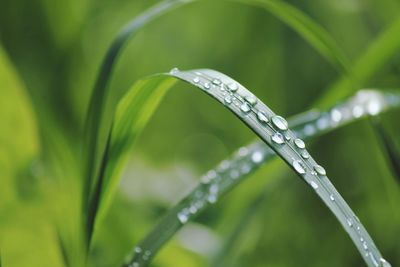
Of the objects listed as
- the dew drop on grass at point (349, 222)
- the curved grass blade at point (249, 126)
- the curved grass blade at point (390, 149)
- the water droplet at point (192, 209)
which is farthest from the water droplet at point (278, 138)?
the curved grass blade at point (390, 149)

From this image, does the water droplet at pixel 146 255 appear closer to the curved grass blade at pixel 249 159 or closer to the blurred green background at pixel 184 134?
the curved grass blade at pixel 249 159

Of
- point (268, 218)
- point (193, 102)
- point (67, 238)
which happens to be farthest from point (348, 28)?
point (67, 238)

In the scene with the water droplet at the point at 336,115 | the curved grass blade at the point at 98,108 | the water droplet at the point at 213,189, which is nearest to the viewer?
the curved grass blade at the point at 98,108

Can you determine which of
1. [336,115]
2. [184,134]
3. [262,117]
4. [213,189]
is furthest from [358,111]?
[184,134]

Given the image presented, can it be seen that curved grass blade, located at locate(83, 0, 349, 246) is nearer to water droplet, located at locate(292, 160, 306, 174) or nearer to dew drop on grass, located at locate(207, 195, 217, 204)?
dew drop on grass, located at locate(207, 195, 217, 204)

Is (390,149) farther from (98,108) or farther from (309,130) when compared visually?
(98,108)

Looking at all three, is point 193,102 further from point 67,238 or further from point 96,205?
point 96,205

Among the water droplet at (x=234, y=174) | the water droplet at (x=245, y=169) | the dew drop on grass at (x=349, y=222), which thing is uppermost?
the water droplet at (x=245, y=169)

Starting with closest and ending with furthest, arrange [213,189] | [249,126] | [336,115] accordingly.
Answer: [249,126] < [213,189] < [336,115]
